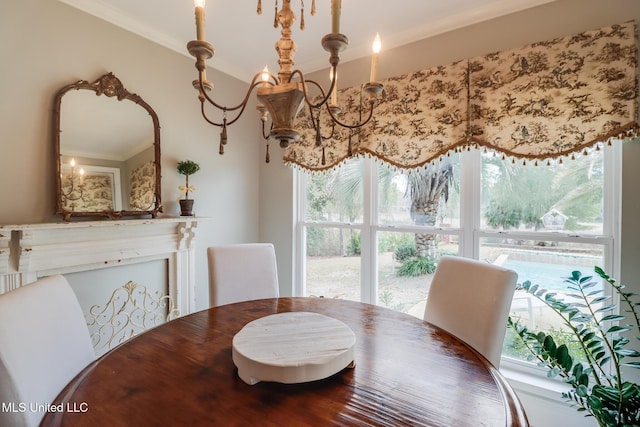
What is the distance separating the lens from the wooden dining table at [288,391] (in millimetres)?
732

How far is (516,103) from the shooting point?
1846mm

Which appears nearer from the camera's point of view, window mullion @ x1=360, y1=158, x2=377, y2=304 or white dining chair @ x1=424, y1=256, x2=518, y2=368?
white dining chair @ x1=424, y1=256, x2=518, y2=368

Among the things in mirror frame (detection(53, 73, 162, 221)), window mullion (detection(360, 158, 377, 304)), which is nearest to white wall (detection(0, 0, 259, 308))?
mirror frame (detection(53, 73, 162, 221))

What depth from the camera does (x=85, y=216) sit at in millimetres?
1882

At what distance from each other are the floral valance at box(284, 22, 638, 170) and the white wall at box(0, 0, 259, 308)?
48.6 inches

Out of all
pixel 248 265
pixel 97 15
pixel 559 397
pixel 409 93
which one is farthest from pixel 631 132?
pixel 97 15

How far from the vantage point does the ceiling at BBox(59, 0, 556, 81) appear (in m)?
1.91

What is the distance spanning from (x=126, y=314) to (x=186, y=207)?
85 cm

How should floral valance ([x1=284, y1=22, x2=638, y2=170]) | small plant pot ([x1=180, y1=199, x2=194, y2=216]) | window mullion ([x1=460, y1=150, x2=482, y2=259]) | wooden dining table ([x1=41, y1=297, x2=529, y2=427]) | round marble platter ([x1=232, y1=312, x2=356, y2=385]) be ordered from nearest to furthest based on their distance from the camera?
1. wooden dining table ([x1=41, y1=297, x2=529, y2=427])
2. round marble platter ([x1=232, y1=312, x2=356, y2=385])
3. floral valance ([x1=284, y1=22, x2=638, y2=170])
4. window mullion ([x1=460, y1=150, x2=482, y2=259])
5. small plant pot ([x1=180, y1=199, x2=194, y2=216])

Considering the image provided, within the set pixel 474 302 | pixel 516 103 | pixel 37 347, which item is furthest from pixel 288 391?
pixel 516 103

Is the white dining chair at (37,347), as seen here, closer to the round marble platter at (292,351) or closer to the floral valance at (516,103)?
the round marble platter at (292,351)

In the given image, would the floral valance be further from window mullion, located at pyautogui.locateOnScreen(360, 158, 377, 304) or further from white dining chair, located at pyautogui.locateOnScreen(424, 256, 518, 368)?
white dining chair, located at pyautogui.locateOnScreen(424, 256, 518, 368)

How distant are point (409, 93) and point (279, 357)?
2031 mm

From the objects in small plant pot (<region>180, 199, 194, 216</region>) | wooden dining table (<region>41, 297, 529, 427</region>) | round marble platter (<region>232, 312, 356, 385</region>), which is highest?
small plant pot (<region>180, 199, 194, 216</region>)
